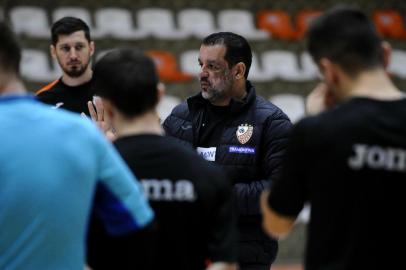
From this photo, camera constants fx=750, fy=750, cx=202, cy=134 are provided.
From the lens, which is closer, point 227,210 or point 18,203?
point 18,203

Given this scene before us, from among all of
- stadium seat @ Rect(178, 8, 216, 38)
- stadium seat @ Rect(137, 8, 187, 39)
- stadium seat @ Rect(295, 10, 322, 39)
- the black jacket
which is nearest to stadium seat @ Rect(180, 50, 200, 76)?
stadium seat @ Rect(137, 8, 187, 39)

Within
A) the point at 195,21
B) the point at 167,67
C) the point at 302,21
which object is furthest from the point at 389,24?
the point at 167,67

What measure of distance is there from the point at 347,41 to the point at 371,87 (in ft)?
0.52

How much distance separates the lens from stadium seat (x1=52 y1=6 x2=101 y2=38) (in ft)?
31.3

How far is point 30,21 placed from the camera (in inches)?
376

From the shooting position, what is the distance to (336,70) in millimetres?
2320

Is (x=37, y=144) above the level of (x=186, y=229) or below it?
above

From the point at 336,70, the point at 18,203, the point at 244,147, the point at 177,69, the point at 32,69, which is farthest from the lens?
the point at 177,69

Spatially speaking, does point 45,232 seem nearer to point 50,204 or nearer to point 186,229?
point 50,204

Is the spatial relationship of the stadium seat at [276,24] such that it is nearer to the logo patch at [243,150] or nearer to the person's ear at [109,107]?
the logo patch at [243,150]

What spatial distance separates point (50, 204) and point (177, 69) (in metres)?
7.67

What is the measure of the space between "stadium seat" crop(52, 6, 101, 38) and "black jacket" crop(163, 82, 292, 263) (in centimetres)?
561

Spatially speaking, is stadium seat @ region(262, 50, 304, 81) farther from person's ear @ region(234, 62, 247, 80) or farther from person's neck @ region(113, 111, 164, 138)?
person's neck @ region(113, 111, 164, 138)

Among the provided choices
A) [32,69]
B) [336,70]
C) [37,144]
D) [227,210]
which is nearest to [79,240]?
[37,144]
